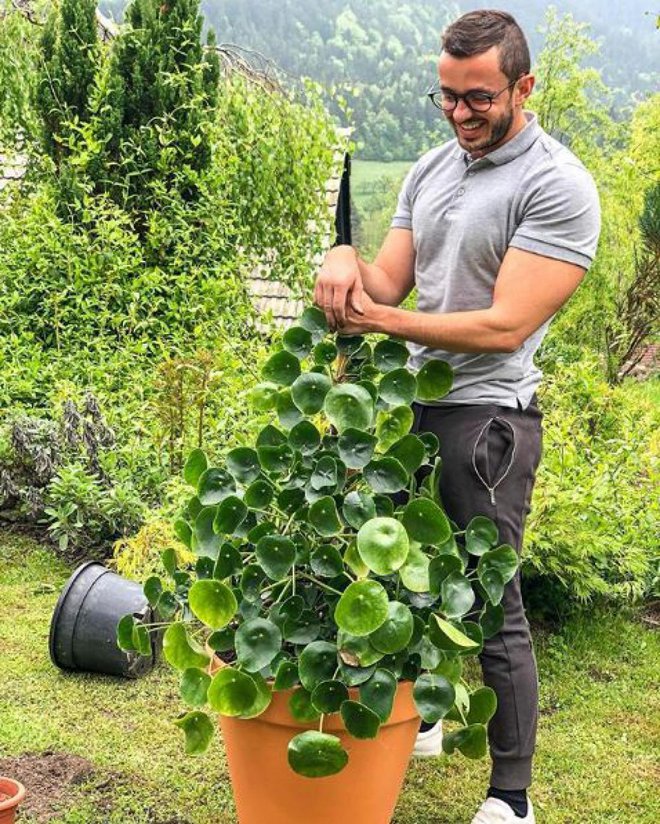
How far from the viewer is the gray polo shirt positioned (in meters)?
2.30

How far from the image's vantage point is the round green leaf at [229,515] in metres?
2.27

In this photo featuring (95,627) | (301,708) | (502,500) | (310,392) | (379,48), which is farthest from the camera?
(379,48)

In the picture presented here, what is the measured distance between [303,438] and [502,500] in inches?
20.8

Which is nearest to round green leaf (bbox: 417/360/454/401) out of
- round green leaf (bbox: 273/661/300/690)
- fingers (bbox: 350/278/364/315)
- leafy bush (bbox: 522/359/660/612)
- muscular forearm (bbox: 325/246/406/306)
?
fingers (bbox: 350/278/364/315)

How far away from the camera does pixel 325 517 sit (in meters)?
2.19

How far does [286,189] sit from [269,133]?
342mm

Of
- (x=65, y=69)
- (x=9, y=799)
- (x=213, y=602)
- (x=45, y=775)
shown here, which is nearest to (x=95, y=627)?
(x=45, y=775)

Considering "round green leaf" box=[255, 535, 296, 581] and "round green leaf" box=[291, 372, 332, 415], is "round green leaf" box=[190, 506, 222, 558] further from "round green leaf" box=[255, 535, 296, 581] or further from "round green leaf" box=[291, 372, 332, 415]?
"round green leaf" box=[291, 372, 332, 415]

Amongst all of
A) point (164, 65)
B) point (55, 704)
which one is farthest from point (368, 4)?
point (55, 704)

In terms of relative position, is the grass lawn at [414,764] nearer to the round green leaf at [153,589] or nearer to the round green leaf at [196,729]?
the round green leaf at [196,729]

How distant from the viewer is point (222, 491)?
2332 mm

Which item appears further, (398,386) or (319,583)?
(398,386)

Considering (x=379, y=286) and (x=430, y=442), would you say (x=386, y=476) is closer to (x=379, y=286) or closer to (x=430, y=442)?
(x=430, y=442)

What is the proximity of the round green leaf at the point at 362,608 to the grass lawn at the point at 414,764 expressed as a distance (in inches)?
39.8
